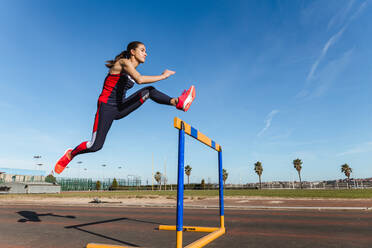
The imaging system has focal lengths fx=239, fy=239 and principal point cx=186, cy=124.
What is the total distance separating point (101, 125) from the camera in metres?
A: 3.49

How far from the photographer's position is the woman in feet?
11.0

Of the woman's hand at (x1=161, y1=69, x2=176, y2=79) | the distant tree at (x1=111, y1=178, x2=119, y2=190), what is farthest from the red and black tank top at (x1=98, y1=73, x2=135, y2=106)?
the distant tree at (x1=111, y1=178, x2=119, y2=190)

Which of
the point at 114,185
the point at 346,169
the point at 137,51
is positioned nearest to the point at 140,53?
the point at 137,51

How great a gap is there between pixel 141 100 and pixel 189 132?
971mm

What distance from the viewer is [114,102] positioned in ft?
11.6

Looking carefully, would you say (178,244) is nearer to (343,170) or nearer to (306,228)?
(306,228)

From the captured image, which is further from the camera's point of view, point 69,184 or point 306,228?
point 69,184

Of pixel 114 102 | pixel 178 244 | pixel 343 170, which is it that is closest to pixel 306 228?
pixel 178 244

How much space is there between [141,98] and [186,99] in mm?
673

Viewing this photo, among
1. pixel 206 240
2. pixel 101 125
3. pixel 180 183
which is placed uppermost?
pixel 101 125

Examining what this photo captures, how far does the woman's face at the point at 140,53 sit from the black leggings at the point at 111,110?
0.43m

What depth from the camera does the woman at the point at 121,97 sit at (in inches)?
132

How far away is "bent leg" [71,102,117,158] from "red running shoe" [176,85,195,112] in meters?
0.99

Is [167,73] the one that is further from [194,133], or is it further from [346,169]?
[346,169]
